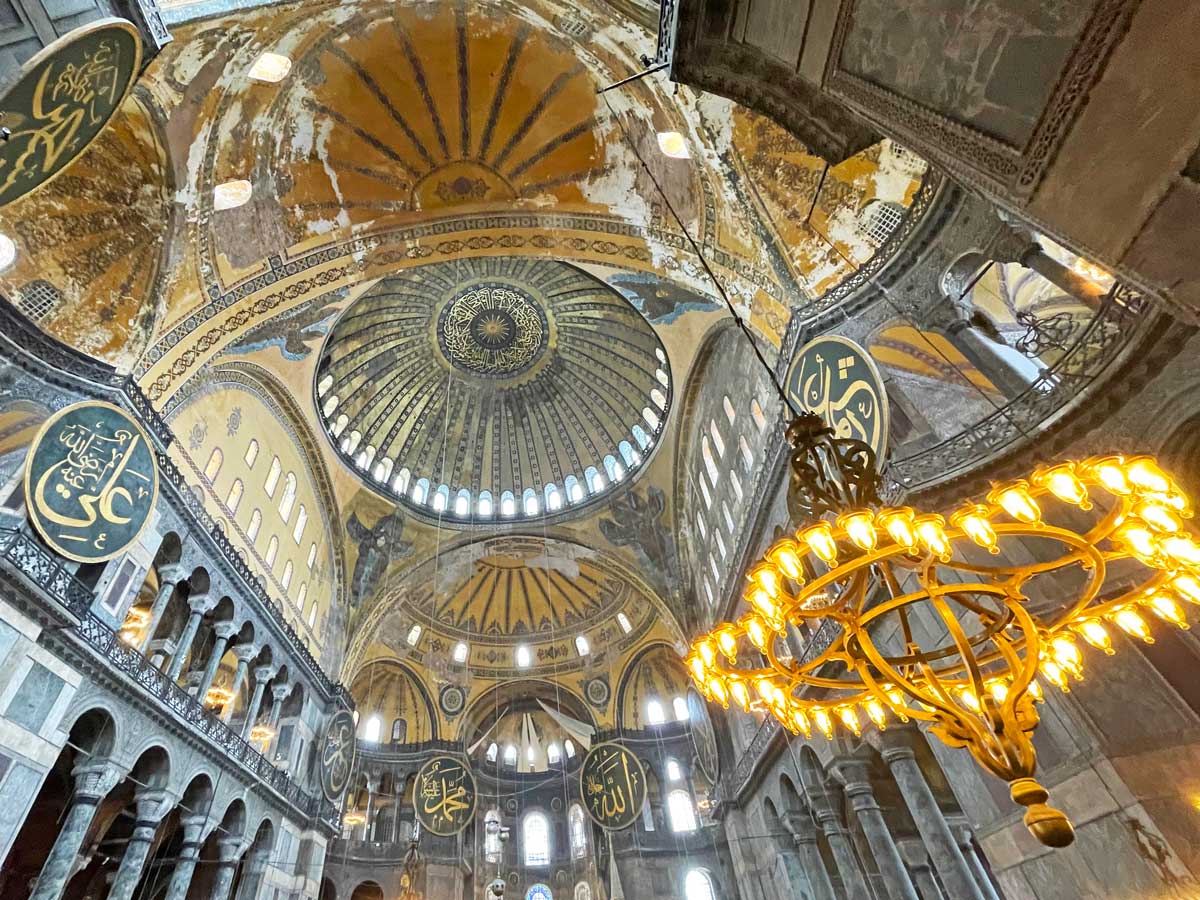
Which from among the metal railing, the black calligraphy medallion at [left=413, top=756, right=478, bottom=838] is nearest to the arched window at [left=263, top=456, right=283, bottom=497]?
the metal railing

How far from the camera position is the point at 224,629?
999 centimetres

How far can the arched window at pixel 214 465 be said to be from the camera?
32.6 ft

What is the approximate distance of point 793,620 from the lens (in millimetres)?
3797

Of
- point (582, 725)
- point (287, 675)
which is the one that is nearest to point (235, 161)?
point (287, 675)

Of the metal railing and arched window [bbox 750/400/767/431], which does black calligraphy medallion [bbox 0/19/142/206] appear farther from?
arched window [bbox 750/400/767/431]

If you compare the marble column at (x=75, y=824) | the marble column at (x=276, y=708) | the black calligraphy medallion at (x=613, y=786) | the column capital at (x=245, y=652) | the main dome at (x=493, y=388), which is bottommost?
the marble column at (x=75, y=824)

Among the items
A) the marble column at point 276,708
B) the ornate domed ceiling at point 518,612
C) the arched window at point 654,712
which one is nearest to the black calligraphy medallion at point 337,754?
the marble column at point 276,708

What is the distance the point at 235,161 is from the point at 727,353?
8798 millimetres

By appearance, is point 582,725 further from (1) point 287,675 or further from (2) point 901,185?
(2) point 901,185

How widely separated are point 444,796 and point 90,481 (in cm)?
1003

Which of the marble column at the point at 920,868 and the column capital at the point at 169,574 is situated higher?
the column capital at the point at 169,574

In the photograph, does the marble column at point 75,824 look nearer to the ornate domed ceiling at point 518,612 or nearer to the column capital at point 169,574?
the column capital at point 169,574

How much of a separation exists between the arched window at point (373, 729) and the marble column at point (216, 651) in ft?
29.6

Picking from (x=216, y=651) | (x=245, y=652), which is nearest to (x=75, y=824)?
(x=216, y=651)
